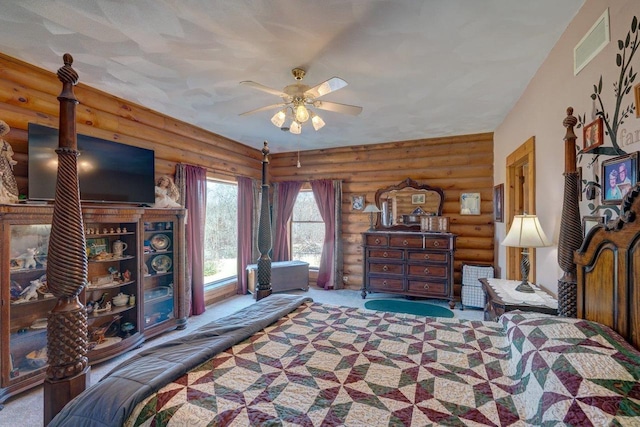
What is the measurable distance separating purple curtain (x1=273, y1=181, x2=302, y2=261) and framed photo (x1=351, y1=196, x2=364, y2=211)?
114 centimetres

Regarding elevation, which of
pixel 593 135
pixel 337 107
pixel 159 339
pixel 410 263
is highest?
pixel 337 107

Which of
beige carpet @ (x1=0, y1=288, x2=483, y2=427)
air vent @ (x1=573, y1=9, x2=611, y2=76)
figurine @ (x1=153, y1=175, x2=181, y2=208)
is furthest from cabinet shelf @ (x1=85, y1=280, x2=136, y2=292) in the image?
air vent @ (x1=573, y1=9, x2=611, y2=76)

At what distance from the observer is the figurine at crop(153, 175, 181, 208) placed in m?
3.64

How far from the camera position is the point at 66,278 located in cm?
137

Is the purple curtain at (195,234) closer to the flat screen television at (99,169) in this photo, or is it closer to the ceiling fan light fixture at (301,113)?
the flat screen television at (99,169)

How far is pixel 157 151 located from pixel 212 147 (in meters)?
1.01

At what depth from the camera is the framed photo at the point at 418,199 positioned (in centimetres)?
509

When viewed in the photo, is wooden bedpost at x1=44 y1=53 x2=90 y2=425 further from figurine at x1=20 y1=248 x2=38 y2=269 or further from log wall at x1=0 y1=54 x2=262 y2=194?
log wall at x1=0 y1=54 x2=262 y2=194

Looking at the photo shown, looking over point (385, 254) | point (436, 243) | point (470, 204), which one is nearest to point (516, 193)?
point (470, 204)

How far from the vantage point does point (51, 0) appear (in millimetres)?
1787

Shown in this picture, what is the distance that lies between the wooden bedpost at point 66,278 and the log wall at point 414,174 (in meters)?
4.54

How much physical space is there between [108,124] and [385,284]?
4.32 metres

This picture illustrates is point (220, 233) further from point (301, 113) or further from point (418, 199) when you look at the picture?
point (418, 199)

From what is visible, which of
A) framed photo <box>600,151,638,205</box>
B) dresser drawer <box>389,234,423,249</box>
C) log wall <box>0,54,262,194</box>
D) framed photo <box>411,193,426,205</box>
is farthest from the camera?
framed photo <box>411,193,426,205</box>
